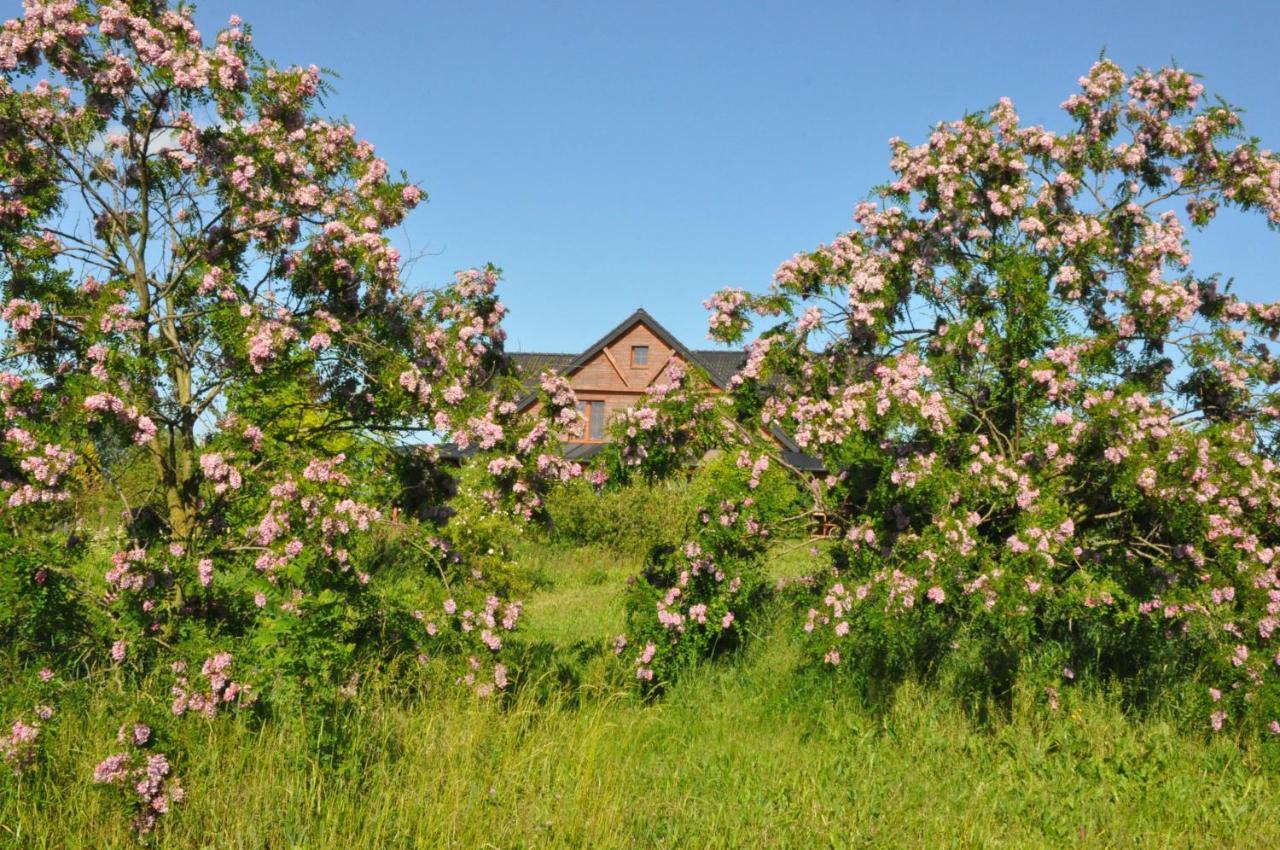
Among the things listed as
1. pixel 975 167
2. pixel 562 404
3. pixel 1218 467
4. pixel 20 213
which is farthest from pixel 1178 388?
pixel 20 213

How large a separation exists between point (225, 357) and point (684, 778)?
429 cm

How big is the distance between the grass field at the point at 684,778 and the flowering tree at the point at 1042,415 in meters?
0.71

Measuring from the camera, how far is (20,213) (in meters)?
7.02

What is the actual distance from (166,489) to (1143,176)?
929 cm

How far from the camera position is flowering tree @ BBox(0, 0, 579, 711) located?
249 inches

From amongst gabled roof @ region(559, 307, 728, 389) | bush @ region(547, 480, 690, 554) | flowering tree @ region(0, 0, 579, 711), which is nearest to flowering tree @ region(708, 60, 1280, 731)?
flowering tree @ region(0, 0, 579, 711)

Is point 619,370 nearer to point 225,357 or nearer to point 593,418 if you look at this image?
point 593,418

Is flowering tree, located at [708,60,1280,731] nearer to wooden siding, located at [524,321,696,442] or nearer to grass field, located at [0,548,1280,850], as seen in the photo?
grass field, located at [0,548,1280,850]

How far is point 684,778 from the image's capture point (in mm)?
6477

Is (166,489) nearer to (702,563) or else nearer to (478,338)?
(478,338)

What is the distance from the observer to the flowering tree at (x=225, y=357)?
20.7ft

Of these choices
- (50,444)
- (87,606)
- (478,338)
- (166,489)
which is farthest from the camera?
(478,338)

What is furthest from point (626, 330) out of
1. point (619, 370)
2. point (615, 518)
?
point (615, 518)

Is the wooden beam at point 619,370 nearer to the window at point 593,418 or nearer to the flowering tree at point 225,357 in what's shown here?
the window at point 593,418
